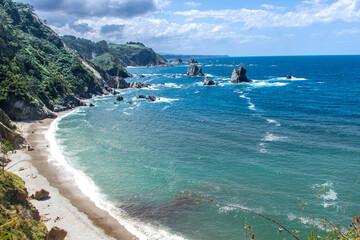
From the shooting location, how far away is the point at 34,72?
266 feet

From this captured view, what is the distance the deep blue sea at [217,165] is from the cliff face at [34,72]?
1006 cm

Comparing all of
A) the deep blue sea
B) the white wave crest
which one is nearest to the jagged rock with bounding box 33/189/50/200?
the deep blue sea

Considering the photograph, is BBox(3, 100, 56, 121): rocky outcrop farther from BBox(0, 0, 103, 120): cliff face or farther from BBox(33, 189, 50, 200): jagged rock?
BBox(33, 189, 50, 200): jagged rock

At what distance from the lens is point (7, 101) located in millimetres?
59719

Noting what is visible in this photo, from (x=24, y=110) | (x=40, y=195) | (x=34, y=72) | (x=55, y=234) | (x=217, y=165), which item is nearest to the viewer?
(x=55, y=234)

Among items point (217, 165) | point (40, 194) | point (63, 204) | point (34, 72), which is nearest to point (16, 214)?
point (63, 204)

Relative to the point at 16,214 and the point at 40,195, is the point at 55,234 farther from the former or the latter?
the point at 40,195

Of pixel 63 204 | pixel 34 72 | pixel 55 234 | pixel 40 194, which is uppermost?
pixel 34 72

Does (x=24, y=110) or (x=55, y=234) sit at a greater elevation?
(x=24, y=110)

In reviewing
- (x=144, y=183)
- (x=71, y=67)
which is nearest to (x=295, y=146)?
(x=144, y=183)

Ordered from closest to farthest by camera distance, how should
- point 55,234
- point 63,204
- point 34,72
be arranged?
point 55,234, point 63,204, point 34,72

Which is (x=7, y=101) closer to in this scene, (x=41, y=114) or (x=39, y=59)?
(x=41, y=114)

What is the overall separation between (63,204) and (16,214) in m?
11.8

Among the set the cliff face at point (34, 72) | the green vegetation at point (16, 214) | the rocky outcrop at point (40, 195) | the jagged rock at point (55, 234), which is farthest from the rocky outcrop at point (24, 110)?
the jagged rock at point (55, 234)
